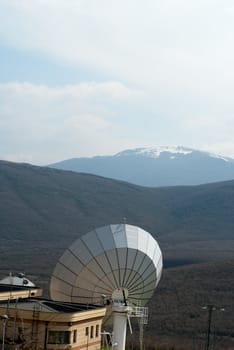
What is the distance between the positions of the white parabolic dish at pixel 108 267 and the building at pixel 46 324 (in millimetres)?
883

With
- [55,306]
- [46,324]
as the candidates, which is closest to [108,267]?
[55,306]

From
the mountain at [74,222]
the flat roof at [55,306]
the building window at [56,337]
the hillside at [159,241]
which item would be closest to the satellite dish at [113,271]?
the flat roof at [55,306]

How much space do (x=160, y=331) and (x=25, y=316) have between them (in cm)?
2743

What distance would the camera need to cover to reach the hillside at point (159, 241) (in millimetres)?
67188

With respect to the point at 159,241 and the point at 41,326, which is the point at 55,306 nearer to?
the point at 41,326

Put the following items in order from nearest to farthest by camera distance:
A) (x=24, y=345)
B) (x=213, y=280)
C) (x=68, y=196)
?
1. (x=24, y=345)
2. (x=213, y=280)
3. (x=68, y=196)

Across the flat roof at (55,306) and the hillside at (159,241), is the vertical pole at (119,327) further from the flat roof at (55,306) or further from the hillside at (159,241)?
the hillside at (159,241)

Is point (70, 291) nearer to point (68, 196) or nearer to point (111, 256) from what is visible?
point (111, 256)

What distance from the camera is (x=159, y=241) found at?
514 feet

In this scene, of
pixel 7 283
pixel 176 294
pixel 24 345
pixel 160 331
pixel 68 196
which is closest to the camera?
pixel 24 345

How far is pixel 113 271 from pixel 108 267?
0.32 metres

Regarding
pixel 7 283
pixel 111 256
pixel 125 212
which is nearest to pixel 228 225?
pixel 125 212

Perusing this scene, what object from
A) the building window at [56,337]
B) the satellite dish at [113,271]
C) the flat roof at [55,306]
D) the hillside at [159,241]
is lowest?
the building window at [56,337]

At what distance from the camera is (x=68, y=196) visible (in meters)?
196
